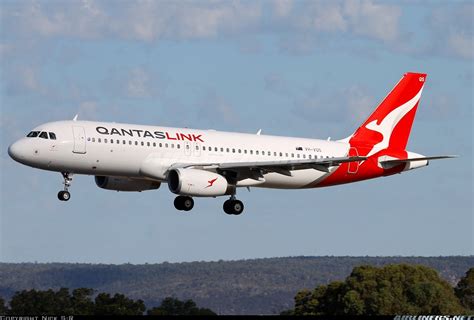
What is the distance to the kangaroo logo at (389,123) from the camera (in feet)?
277

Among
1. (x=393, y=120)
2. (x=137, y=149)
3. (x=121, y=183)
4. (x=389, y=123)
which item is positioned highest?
(x=393, y=120)

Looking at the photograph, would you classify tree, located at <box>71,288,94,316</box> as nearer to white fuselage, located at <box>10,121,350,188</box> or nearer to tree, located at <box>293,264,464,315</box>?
tree, located at <box>293,264,464,315</box>

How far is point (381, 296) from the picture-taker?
98188 mm

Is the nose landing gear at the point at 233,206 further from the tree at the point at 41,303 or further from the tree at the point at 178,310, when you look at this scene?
the tree at the point at 41,303

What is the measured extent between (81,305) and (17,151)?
25.1m

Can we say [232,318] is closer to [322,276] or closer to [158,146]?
[158,146]

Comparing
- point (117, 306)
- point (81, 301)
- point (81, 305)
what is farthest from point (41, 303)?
point (117, 306)

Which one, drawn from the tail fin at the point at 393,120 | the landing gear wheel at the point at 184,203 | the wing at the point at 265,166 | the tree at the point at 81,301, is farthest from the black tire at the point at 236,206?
the tree at the point at 81,301

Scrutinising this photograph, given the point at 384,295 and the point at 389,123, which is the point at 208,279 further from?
the point at 389,123

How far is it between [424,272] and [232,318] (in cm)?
5890

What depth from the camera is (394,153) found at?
277 feet

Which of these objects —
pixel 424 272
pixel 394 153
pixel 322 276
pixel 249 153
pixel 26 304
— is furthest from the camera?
pixel 322 276

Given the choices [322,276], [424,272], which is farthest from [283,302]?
[424,272]

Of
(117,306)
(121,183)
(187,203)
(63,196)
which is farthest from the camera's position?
(117,306)
